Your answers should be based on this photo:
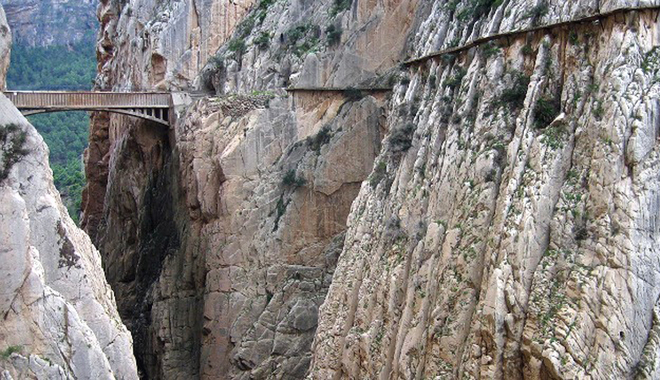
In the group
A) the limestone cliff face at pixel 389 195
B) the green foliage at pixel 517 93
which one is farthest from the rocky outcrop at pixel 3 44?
the green foliage at pixel 517 93

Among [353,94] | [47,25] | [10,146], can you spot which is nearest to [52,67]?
[47,25]

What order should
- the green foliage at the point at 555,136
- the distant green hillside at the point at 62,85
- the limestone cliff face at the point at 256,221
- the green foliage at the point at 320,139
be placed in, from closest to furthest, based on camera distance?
the green foliage at the point at 555,136, the limestone cliff face at the point at 256,221, the green foliage at the point at 320,139, the distant green hillside at the point at 62,85

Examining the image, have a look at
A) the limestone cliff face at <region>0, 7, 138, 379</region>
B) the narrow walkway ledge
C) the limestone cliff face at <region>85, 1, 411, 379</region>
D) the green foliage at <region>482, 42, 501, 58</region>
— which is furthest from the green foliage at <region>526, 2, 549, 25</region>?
the limestone cliff face at <region>0, 7, 138, 379</region>

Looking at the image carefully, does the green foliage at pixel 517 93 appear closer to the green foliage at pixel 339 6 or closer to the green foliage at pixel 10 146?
the green foliage at pixel 10 146

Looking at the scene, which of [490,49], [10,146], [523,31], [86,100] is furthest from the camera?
[86,100]

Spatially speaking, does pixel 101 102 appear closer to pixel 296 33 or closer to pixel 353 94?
pixel 296 33

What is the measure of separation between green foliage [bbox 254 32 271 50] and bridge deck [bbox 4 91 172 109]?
4443mm

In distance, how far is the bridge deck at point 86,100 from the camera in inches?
1748

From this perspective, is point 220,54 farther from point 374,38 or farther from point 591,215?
point 591,215

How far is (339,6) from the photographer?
1729 inches

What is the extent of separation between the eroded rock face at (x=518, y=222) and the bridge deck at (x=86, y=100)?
1530 centimetres

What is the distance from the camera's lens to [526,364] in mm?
23953

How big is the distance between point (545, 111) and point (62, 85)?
3628 inches

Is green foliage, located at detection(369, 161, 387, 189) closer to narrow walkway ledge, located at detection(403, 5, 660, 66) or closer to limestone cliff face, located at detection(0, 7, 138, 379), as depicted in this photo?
narrow walkway ledge, located at detection(403, 5, 660, 66)
